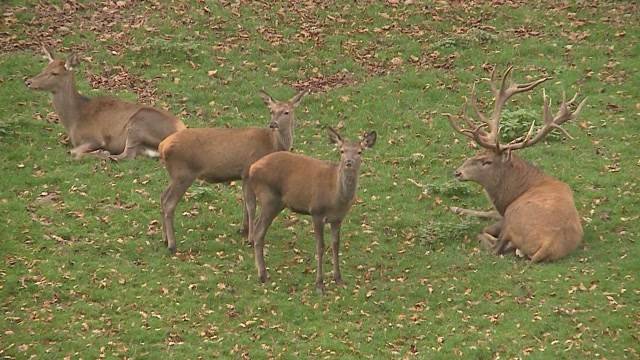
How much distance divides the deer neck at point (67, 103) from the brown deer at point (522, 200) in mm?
5966

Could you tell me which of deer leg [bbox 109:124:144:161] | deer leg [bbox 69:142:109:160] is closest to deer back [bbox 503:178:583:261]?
deer leg [bbox 109:124:144:161]

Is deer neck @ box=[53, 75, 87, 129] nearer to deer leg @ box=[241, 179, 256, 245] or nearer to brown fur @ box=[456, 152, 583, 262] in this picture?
deer leg @ box=[241, 179, 256, 245]

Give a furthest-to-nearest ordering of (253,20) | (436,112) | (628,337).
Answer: (253,20) → (436,112) → (628,337)

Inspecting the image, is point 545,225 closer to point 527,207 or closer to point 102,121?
point 527,207

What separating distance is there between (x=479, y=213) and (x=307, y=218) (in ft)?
7.21

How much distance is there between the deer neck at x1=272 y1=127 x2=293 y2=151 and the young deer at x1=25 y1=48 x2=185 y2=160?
257cm

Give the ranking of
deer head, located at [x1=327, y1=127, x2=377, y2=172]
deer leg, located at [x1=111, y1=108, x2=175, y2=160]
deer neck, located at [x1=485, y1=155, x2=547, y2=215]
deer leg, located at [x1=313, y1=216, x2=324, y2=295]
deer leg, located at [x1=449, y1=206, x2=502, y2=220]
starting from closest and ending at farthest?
deer head, located at [x1=327, y1=127, x2=377, y2=172], deer leg, located at [x1=313, y1=216, x2=324, y2=295], deer neck, located at [x1=485, y1=155, x2=547, y2=215], deer leg, located at [x1=449, y1=206, x2=502, y2=220], deer leg, located at [x1=111, y1=108, x2=175, y2=160]

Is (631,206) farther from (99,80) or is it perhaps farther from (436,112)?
(99,80)

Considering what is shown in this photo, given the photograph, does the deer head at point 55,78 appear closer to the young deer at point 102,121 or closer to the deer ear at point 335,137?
the young deer at point 102,121

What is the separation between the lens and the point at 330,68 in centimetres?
1888

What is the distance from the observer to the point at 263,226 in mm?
11734

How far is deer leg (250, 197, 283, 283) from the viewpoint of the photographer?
11.7 metres

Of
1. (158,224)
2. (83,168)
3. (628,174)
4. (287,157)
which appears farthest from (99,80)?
(628,174)

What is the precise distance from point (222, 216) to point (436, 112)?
16.1 feet
